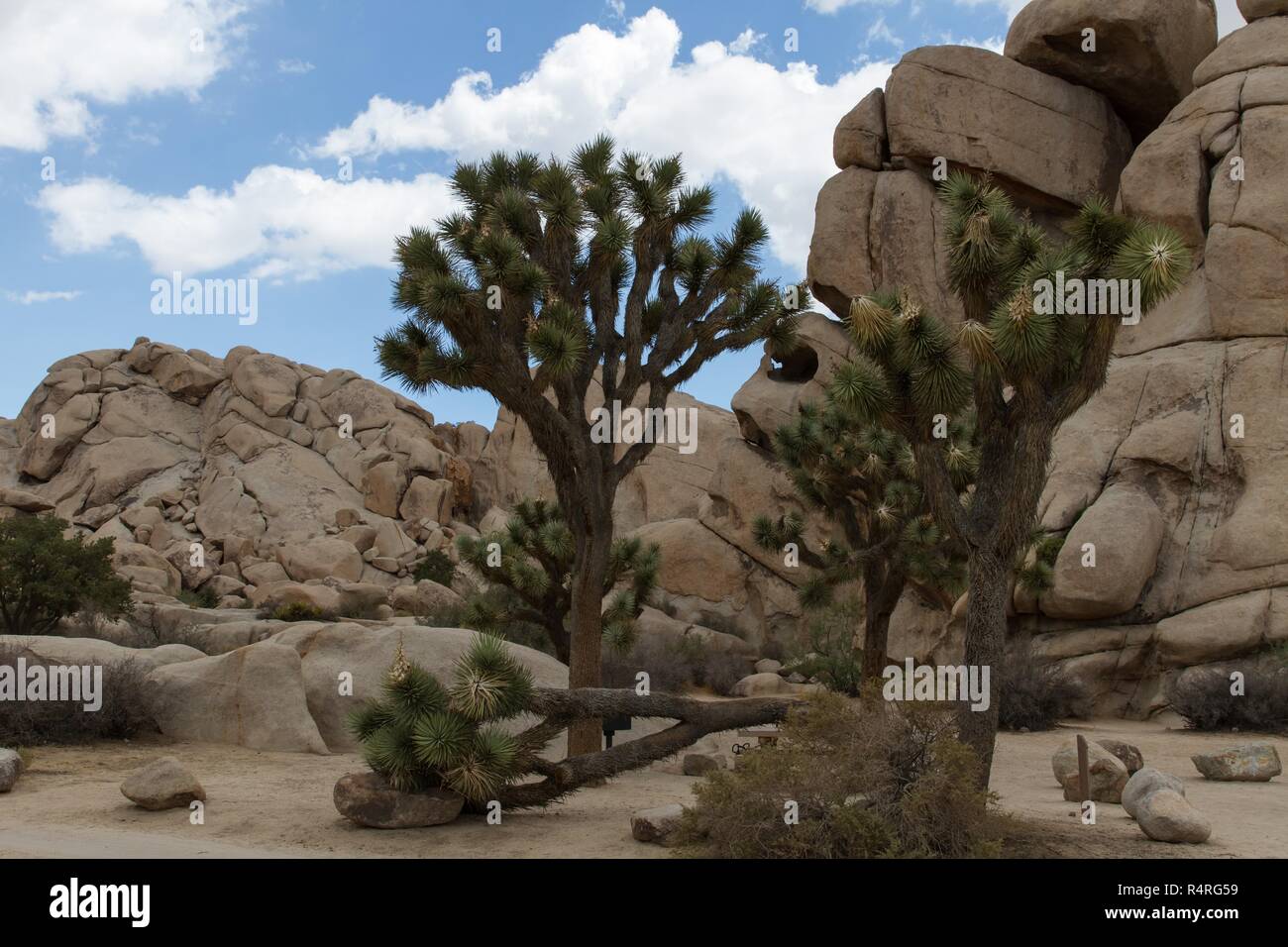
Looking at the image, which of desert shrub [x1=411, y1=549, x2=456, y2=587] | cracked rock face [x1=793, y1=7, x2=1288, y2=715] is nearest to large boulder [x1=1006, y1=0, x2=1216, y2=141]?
cracked rock face [x1=793, y1=7, x2=1288, y2=715]

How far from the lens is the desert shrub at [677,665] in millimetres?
20156

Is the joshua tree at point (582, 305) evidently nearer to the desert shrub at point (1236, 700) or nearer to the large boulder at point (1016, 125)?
the desert shrub at point (1236, 700)

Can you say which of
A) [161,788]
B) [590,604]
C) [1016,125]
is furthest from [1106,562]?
[161,788]

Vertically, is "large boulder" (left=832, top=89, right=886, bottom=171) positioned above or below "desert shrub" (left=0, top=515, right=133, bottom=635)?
above

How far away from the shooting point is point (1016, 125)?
25938mm

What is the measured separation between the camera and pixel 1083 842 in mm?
7660

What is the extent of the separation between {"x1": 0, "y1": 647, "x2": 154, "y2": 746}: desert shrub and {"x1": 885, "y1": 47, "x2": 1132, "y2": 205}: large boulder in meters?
21.4

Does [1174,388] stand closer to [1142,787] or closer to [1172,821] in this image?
[1142,787]

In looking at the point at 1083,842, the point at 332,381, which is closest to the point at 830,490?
the point at 1083,842

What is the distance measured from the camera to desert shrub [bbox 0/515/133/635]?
64.5 ft

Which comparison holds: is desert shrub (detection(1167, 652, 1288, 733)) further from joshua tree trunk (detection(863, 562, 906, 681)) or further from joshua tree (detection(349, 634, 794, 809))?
joshua tree (detection(349, 634, 794, 809))

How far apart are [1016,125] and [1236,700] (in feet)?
51.1
